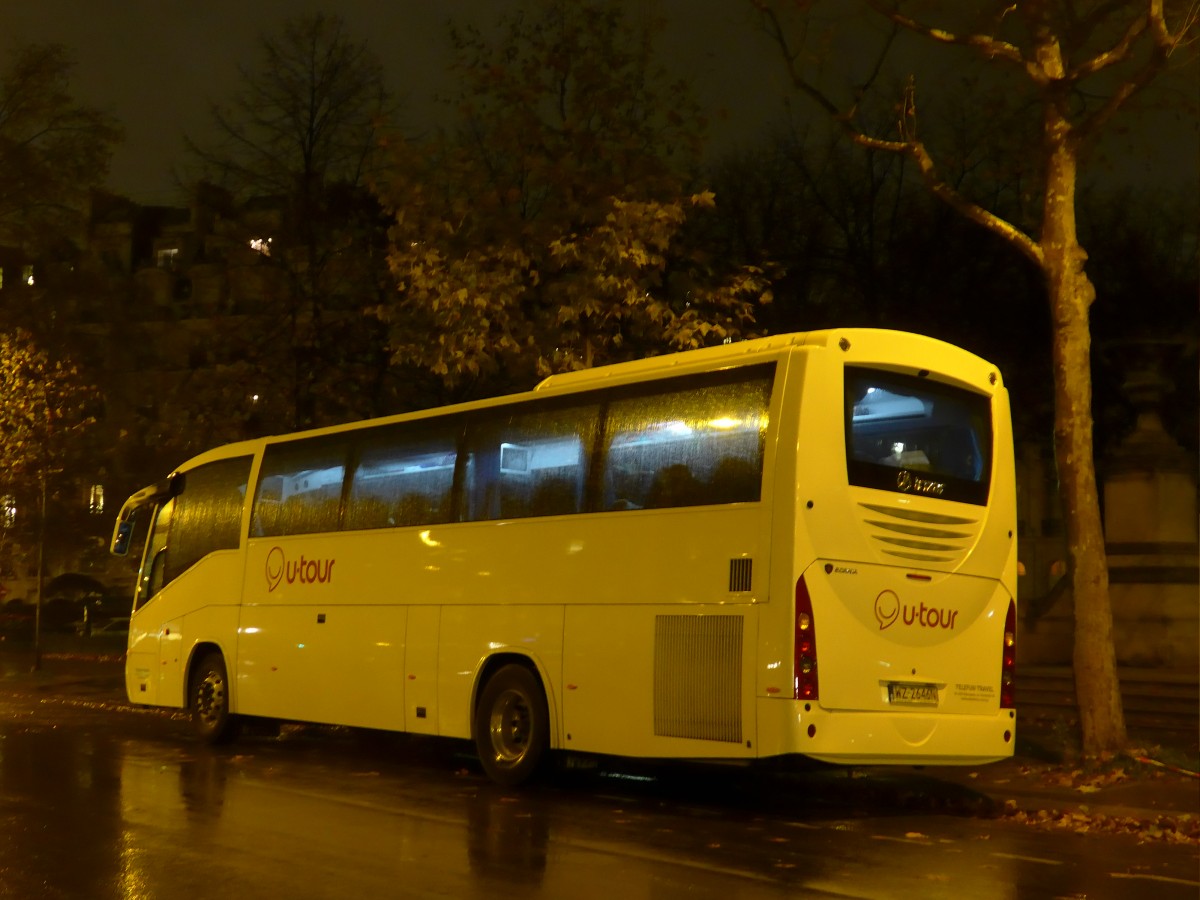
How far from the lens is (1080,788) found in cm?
1335

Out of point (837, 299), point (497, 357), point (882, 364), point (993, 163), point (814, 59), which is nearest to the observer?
point (882, 364)

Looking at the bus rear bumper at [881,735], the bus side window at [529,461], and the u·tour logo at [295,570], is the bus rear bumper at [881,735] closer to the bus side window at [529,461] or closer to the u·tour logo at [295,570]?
the bus side window at [529,461]

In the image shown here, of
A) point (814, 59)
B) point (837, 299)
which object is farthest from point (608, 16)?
point (837, 299)

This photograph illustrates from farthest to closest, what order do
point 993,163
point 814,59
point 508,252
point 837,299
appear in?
point 837,299, point 508,252, point 993,163, point 814,59

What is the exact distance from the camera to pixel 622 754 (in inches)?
504

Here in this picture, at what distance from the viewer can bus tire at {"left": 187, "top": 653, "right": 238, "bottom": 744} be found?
18.5 metres

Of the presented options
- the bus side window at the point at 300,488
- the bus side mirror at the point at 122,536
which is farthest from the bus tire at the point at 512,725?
the bus side mirror at the point at 122,536

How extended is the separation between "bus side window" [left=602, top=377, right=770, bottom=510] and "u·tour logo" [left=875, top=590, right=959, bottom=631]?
1.28 metres

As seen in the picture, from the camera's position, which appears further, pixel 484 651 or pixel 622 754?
pixel 484 651

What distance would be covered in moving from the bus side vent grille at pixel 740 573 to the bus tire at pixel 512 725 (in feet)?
8.97

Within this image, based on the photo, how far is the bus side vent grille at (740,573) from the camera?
11797 millimetres

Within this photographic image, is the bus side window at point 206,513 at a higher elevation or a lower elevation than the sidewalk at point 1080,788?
higher

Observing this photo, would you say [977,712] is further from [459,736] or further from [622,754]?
[459,736]

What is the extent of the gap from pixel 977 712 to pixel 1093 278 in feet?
85.9
